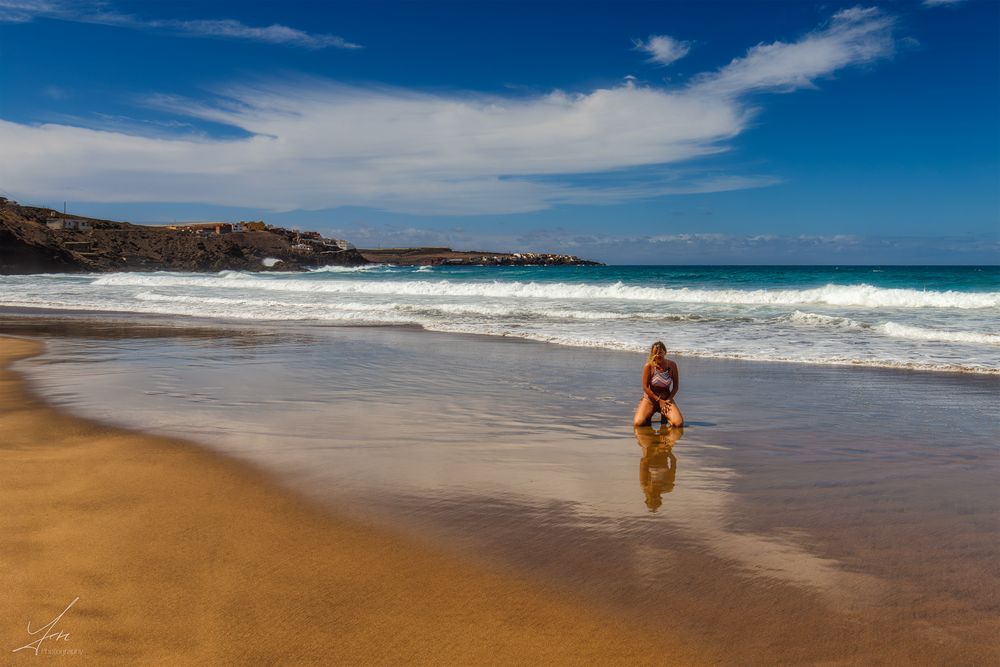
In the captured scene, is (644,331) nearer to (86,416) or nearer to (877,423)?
(877,423)

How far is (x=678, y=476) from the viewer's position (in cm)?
518

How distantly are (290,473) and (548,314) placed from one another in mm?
17563

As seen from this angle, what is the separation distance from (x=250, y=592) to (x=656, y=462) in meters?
3.43

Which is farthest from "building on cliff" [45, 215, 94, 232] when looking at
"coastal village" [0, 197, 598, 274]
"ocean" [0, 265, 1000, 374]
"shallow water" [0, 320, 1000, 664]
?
"shallow water" [0, 320, 1000, 664]

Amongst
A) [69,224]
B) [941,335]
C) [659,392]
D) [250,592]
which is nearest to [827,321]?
[941,335]

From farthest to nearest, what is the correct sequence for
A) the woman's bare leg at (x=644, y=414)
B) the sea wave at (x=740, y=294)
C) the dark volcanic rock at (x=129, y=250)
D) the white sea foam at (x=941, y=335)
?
the dark volcanic rock at (x=129, y=250)
the sea wave at (x=740, y=294)
the white sea foam at (x=941, y=335)
the woman's bare leg at (x=644, y=414)

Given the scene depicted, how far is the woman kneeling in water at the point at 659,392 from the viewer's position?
6.83 m

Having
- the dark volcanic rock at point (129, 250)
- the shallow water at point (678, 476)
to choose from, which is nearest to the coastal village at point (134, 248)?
the dark volcanic rock at point (129, 250)

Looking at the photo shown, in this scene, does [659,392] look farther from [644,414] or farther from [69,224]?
[69,224]

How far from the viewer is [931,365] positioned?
11.2 m

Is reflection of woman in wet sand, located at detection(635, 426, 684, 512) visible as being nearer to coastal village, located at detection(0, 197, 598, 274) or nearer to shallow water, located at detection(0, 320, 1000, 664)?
shallow water, located at detection(0, 320, 1000, 664)

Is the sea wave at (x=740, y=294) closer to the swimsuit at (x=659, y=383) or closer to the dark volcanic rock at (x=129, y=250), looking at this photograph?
the swimsuit at (x=659, y=383)

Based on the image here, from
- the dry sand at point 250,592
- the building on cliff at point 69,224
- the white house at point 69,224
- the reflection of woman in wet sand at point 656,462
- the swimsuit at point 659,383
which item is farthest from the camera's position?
the white house at point 69,224

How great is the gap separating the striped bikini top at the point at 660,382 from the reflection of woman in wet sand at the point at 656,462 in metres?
0.40
